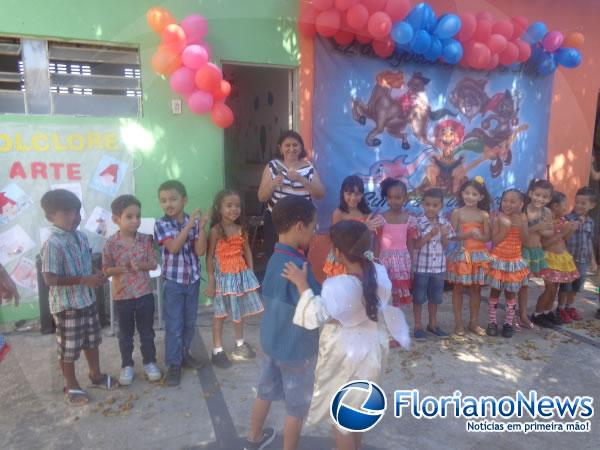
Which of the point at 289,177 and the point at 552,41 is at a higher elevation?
the point at 552,41

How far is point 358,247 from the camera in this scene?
2127 millimetres

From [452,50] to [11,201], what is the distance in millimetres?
4730

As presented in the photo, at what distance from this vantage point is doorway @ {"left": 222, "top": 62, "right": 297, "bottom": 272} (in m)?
7.27

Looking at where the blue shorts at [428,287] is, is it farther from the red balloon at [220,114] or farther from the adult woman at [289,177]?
the red balloon at [220,114]

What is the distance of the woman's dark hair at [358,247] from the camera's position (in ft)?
6.88

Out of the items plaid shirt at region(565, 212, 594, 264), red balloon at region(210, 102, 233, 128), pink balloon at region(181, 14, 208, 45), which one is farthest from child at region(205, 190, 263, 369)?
plaid shirt at region(565, 212, 594, 264)

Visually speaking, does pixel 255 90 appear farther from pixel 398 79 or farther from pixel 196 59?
pixel 196 59

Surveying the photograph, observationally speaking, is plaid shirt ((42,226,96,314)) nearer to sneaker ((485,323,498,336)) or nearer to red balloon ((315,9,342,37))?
red balloon ((315,9,342,37))

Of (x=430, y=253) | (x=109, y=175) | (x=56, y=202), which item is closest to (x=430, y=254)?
(x=430, y=253)

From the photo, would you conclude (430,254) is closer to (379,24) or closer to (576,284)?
(576,284)

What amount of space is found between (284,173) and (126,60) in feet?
6.67

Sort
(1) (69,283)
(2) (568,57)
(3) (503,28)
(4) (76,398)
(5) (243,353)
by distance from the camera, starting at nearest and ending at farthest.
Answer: (1) (69,283), (4) (76,398), (5) (243,353), (3) (503,28), (2) (568,57)

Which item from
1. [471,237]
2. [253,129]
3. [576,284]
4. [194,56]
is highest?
[194,56]

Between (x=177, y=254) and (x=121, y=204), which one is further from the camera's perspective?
(x=177, y=254)
